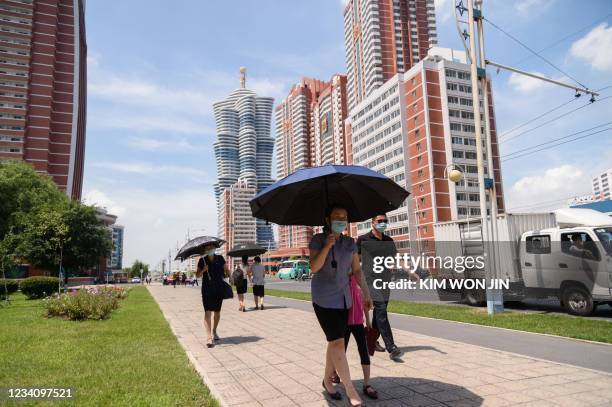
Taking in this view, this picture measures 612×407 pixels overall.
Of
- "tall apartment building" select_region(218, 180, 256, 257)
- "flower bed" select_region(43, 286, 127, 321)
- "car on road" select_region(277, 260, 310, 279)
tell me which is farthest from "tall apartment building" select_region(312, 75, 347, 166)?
"flower bed" select_region(43, 286, 127, 321)

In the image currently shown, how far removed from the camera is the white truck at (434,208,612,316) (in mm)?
10703

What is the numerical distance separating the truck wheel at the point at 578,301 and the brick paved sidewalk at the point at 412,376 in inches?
229

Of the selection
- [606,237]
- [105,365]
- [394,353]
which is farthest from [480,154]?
[105,365]

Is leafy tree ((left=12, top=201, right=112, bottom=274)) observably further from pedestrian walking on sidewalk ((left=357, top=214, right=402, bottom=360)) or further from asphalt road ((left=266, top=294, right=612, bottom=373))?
pedestrian walking on sidewalk ((left=357, top=214, right=402, bottom=360))

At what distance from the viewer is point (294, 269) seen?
192ft

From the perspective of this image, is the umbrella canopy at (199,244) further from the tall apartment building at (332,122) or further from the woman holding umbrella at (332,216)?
the tall apartment building at (332,122)

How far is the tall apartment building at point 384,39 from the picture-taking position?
11425cm

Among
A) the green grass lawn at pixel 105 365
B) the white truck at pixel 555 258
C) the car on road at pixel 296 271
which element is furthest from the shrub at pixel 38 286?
the car on road at pixel 296 271

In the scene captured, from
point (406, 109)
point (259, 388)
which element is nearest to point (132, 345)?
point (259, 388)

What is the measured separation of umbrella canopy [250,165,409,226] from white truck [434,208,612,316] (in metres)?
8.79

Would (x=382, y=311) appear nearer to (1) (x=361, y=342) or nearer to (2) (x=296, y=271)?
(1) (x=361, y=342)

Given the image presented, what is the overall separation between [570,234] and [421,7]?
424 ft

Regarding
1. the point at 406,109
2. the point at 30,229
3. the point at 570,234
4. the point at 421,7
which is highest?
the point at 421,7

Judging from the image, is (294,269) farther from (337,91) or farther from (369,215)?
(337,91)
